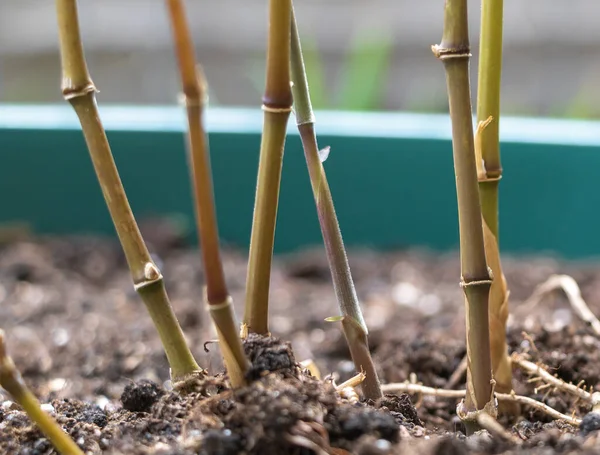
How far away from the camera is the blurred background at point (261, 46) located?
2568mm

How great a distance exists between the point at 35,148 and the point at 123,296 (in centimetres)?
49

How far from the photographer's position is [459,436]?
0.48 meters

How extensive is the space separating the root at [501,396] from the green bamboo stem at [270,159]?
0.21 meters

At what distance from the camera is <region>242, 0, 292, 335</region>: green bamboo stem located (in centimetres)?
37

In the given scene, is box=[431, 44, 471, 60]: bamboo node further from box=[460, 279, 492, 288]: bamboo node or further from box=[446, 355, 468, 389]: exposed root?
box=[446, 355, 468, 389]: exposed root

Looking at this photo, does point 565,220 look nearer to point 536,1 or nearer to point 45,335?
point 45,335

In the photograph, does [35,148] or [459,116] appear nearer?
[459,116]

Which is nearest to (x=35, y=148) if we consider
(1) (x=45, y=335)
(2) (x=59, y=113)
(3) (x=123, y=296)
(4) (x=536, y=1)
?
(2) (x=59, y=113)

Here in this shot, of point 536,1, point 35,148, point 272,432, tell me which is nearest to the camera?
point 272,432

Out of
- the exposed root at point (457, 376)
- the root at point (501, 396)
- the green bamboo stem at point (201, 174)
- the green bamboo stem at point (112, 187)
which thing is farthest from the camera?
the exposed root at point (457, 376)

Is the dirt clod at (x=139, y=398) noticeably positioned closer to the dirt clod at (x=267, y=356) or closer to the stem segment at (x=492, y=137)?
the dirt clod at (x=267, y=356)

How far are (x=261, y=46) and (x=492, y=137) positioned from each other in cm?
231

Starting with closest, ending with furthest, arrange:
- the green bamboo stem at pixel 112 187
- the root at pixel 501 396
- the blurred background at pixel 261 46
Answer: the green bamboo stem at pixel 112 187 → the root at pixel 501 396 → the blurred background at pixel 261 46

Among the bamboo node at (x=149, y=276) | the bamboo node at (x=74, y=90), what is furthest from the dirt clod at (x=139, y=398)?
the bamboo node at (x=74, y=90)
